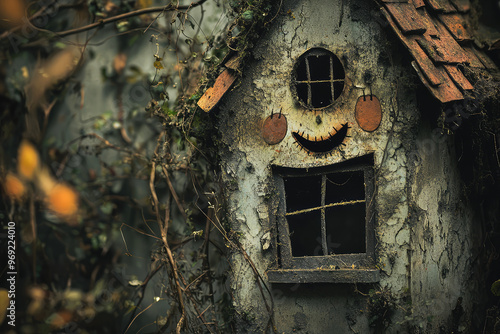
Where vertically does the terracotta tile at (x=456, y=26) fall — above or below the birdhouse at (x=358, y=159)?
above

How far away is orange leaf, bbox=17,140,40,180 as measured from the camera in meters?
5.40

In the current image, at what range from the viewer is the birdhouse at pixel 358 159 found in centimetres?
339

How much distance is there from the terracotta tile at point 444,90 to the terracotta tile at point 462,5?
131 cm

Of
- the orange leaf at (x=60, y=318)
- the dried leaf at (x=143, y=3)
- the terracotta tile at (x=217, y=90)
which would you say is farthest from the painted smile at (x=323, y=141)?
the orange leaf at (x=60, y=318)

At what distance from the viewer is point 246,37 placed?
362cm

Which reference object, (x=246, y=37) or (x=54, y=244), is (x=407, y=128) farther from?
(x=54, y=244)

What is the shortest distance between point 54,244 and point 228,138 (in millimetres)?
2904

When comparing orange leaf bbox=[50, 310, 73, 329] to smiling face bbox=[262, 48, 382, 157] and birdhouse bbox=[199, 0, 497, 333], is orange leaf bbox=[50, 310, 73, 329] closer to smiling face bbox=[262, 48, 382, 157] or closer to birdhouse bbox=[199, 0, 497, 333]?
birdhouse bbox=[199, 0, 497, 333]

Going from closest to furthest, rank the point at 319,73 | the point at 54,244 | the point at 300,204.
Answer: the point at 319,73
the point at 300,204
the point at 54,244

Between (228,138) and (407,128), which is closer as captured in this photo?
(407,128)

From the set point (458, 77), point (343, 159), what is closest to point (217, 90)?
point (343, 159)

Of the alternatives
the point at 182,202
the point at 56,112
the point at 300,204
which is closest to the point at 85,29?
the point at 56,112

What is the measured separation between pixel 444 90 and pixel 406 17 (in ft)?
2.03

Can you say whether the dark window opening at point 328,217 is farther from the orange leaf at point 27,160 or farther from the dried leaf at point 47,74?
the dried leaf at point 47,74
